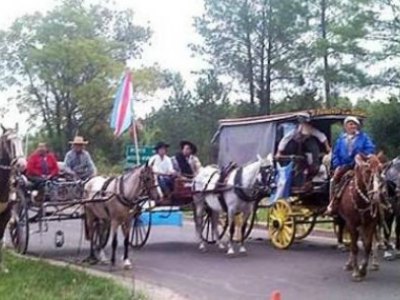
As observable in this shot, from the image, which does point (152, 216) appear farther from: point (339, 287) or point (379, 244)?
point (339, 287)

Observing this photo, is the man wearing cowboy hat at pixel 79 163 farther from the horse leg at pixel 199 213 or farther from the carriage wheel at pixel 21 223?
the horse leg at pixel 199 213

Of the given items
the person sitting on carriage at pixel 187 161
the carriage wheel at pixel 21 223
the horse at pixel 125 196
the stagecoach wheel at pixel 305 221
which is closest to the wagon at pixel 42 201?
the carriage wheel at pixel 21 223

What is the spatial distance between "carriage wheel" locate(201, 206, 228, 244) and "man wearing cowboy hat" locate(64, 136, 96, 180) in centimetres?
255

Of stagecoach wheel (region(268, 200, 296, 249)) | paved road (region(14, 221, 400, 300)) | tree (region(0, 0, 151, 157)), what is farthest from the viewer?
tree (region(0, 0, 151, 157))

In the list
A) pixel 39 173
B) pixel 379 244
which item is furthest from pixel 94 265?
pixel 379 244

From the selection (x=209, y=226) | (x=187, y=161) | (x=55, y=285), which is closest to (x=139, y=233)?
(x=209, y=226)

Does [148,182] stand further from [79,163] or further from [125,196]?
[79,163]

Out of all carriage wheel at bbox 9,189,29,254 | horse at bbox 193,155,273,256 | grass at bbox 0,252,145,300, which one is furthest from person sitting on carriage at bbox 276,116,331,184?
grass at bbox 0,252,145,300

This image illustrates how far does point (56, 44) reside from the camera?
151 ft

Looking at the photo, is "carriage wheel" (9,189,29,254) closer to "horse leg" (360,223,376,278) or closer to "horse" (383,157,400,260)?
"horse leg" (360,223,376,278)

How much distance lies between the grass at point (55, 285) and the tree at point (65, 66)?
34.7 meters

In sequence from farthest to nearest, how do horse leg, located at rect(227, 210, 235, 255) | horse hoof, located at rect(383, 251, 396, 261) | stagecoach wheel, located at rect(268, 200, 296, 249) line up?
stagecoach wheel, located at rect(268, 200, 296, 249), horse leg, located at rect(227, 210, 235, 255), horse hoof, located at rect(383, 251, 396, 261)

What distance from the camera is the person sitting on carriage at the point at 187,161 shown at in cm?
1748

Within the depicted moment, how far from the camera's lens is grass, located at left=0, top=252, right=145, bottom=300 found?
9.88 meters
